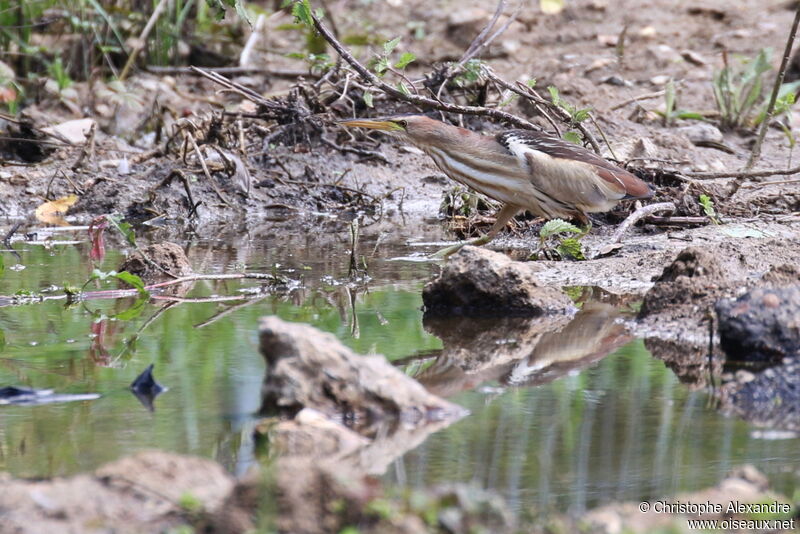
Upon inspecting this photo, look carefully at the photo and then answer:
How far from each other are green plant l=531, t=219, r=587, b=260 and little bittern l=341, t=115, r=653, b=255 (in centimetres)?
15

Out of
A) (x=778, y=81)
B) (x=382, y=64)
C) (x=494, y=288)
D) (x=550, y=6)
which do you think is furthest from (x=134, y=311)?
(x=550, y=6)

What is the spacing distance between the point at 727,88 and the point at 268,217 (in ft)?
11.2

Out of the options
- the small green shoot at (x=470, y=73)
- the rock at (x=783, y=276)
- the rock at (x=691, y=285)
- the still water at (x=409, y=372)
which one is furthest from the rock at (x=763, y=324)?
the small green shoot at (x=470, y=73)

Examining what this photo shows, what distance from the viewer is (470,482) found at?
8.49ft

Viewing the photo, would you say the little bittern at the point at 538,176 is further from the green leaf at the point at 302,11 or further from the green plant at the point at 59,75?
the green plant at the point at 59,75

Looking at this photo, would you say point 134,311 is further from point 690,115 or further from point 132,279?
point 690,115

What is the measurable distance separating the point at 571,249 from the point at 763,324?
1913 millimetres

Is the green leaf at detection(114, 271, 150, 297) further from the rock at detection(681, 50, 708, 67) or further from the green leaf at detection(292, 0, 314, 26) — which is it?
the rock at detection(681, 50, 708, 67)

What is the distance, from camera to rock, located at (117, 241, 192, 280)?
16.7 ft

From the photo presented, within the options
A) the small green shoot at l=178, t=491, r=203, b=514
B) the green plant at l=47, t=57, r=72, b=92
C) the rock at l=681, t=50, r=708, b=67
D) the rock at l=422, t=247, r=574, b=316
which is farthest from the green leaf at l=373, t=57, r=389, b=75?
the rock at l=681, t=50, r=708, b=67

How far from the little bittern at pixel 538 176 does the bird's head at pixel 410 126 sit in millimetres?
137

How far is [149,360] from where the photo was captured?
3809 millimetres

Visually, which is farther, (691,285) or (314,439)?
(691,285)

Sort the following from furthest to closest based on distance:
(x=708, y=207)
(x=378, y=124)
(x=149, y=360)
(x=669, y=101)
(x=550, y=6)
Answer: (x=550, y=6), (x=669, y=101), (x=378, y=124), (x=708, y=207), (x=149, y=360)
